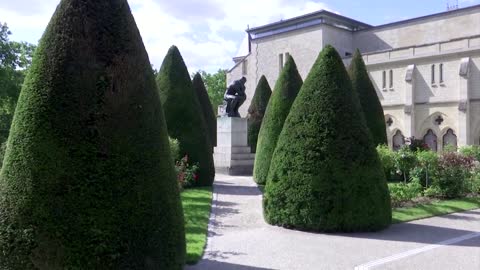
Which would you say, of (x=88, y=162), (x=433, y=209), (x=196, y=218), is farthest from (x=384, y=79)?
(x=88, y=162)

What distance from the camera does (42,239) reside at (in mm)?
5051

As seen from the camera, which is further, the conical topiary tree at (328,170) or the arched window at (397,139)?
the arched window at (397,139)

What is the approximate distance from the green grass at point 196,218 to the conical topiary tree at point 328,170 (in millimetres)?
1545

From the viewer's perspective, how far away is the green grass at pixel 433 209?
11.8m

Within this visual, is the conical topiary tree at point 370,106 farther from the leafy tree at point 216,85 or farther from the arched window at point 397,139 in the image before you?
the leafy tree at point 216,85

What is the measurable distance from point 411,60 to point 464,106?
6945mm

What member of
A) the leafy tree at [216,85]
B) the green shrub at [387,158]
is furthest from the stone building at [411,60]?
the green shrub at [387,158]

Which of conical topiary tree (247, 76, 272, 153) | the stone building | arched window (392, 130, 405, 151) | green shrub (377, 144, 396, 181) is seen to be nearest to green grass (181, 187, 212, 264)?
green shrub (377, 144, 396, 181)

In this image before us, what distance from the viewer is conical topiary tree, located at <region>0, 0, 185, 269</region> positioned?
5082 millimetres

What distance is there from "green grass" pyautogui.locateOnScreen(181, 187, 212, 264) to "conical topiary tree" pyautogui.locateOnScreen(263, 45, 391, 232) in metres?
1.54

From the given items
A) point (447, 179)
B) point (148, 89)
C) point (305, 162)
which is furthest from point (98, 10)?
point (447, 179)

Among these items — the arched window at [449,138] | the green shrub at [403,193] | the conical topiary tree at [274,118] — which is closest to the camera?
the green shrub at [403,193]

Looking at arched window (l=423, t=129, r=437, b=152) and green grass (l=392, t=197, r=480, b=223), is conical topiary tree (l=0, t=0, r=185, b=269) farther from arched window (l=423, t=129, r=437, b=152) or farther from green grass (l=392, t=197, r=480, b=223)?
arched window (l=423, t=129, r=437, b=152)

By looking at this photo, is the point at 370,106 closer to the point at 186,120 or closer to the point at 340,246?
the point at 186,120
